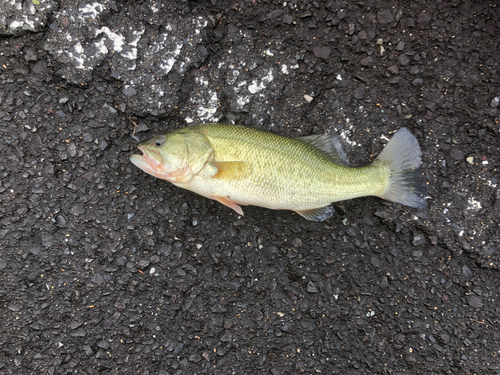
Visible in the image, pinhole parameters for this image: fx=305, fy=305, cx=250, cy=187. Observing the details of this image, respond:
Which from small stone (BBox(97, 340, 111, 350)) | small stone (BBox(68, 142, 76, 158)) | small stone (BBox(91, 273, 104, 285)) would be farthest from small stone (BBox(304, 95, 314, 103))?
small stone (BBox(97, 340, 111, 350))

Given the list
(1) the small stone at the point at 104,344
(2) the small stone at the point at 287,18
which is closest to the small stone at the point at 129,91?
(2) the small stone at the point at 287,18

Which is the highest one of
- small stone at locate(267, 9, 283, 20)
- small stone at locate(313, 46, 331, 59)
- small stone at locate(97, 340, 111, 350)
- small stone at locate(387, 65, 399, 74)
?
small stone at locate(267, 9, 283, 20)

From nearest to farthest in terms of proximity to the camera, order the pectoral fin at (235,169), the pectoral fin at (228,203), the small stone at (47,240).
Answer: the pectoral fin at (235,169) < the pectoral fin at (228,203) < the small stone at (47,240)

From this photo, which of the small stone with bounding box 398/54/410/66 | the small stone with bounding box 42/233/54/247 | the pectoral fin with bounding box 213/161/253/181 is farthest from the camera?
the small stone with bounding box 398/54/410/66

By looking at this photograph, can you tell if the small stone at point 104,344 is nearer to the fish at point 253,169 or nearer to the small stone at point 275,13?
the fish at point 253,169

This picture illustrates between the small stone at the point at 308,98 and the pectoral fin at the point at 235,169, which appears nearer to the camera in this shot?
the pectoral fin at the point at 235,169

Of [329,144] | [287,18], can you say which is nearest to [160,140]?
[329,144]

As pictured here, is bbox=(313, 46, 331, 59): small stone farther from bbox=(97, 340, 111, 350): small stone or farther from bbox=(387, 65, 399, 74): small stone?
bbox=(97, 340, 111, 350): small stone
